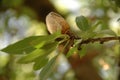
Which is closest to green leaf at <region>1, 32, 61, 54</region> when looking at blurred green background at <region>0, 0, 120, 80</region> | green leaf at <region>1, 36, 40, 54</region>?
green leaf at <region>1, 36, 40, 54</region>

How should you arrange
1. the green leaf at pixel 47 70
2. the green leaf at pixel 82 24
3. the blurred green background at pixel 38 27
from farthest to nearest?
the blurred green background at pixel 38 27, the green leaf at pixel 82 24, the green leaf at pixel 47 70

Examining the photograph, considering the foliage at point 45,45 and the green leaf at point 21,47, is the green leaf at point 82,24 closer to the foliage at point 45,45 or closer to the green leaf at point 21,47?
the foliage at point 45,45

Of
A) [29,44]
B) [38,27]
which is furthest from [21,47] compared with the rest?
[38,27]

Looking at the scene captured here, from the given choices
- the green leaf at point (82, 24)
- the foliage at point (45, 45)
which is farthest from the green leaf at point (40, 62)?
the green leaf at point (82, 24)

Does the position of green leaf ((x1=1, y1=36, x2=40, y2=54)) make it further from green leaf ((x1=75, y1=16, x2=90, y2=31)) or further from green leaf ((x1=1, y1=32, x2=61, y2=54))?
green leaf ((x1=75, y1=16, x2=90, y2=31))

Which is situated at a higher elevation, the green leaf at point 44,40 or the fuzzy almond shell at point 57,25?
the fuzzy almond shell at point 57,25

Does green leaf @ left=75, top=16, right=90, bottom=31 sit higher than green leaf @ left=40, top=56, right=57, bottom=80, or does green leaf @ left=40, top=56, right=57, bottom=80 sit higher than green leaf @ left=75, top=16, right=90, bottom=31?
green leaf @ left=75, top=16, right=90, bottom=31

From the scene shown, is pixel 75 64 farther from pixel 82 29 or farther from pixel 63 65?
pixel 82 29
